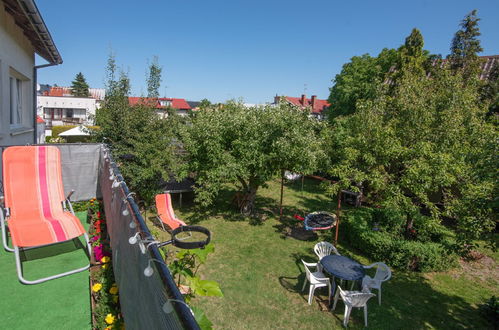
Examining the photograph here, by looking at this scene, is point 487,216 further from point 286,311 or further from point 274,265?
point 274,265

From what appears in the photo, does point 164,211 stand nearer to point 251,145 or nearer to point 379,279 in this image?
point 251,145

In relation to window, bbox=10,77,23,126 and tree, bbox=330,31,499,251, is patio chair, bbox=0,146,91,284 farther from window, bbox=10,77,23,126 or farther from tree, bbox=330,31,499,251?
tree, bbox=330,31,499,251

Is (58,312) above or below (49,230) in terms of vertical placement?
below

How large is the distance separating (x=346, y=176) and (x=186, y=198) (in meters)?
8.95

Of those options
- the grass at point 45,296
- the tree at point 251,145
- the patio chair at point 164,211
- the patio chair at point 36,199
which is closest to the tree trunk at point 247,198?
the tree at point 251,145

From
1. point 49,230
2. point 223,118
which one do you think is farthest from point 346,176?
point 49,230

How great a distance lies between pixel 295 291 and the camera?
7008 millimetres

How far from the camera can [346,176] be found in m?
Result: 8.43

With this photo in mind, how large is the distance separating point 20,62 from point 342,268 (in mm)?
9124

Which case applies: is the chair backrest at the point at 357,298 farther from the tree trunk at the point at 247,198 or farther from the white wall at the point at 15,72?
the white wall at the point at 15,72

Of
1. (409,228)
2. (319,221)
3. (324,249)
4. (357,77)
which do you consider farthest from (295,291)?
(357,77)

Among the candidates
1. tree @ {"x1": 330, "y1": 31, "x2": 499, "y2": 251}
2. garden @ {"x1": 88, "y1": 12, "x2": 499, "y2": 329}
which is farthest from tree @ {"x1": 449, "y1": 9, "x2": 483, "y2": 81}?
tree @ {"x1": 330, "y1": 31, "x2": 499, "y2": 251}

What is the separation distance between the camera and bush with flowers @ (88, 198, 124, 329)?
9.86ft

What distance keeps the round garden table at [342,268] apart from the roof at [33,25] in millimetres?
8022
